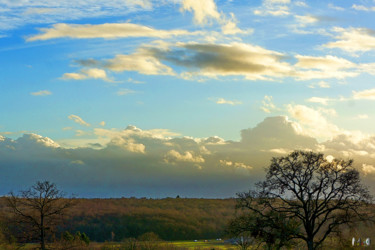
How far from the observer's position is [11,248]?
254ft

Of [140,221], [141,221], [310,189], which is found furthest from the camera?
[140,221]

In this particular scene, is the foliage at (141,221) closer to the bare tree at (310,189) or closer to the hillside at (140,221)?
the hillside at (140,221)

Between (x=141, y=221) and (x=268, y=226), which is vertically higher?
(x=141, y=221)

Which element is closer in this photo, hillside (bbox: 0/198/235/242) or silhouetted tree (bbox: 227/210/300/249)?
silhouetted tree (bbox: 227/210/300/249)

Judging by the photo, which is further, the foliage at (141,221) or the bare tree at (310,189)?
the foliage at (141,221)

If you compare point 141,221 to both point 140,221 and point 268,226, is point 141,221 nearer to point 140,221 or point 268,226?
point 140,221

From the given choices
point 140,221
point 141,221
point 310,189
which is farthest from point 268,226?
point 140,221

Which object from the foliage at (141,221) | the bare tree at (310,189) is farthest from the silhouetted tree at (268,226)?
→ the foliage at (141,221)

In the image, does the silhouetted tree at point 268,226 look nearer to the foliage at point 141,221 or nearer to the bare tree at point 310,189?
the bare tree at point 310,189

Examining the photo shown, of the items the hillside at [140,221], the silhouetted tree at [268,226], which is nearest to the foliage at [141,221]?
the hillside at [140,221]

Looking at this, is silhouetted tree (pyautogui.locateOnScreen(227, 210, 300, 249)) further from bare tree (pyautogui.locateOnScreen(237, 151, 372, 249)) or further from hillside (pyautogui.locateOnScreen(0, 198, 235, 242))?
hillside (pyautogui.locateOnScreen(0, 198, 235, 242))

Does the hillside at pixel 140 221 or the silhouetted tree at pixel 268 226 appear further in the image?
the hillside at pixel 140 221

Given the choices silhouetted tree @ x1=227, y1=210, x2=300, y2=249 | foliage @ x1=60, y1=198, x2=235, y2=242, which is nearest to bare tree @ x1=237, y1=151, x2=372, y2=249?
silhouetted tree @ x1=227, y1=210, x2=300, y2=249

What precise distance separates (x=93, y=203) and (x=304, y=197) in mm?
125570
